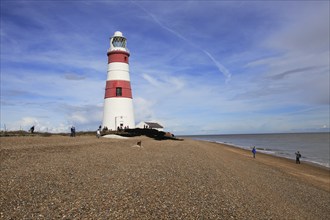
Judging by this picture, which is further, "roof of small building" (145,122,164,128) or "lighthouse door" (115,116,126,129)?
"roof of small building" (145,122,164,128)

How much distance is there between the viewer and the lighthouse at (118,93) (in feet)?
119

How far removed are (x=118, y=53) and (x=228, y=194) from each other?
94.8ft

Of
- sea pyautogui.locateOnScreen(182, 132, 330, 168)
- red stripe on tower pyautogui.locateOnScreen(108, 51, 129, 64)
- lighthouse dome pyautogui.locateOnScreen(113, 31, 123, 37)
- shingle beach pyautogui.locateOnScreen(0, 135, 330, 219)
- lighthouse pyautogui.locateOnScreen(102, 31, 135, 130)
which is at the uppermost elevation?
lighthouse dome pyautogui.locateOnScreen(113, 31, 123, 37)

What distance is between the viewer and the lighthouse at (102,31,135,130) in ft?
119

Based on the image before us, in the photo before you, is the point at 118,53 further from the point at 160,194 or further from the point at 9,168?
the point at 160,194

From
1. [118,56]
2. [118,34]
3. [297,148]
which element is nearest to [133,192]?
[118,56]

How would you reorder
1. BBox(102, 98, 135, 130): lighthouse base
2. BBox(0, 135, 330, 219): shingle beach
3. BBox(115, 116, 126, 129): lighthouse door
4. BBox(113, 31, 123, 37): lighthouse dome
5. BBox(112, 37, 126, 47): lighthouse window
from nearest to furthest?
BBox(0, 135, 330, 219): shingle beach → BBox(102, 98, 135, 130): lighthouse base → BBox(115, 116, 126, 129): lighthouse door → BBox(112, 37, 126, 47): lighthouse window → BBox(113, 31, 123, 37): lighthouse dome

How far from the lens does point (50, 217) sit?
7.64 m

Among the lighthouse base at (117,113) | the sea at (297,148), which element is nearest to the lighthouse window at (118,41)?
the lighthouse base at (117,113)

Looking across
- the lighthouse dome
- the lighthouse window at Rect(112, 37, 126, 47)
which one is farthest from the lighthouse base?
the lighthouse dome

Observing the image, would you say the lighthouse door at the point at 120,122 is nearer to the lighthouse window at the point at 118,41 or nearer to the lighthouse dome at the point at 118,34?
the lighthouse window at the point at 118,41

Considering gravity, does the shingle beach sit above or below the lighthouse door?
below

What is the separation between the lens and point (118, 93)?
36.2m

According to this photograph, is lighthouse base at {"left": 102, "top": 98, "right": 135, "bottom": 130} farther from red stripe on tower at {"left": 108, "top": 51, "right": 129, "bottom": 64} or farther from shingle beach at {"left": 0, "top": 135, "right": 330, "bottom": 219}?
shingle beach at {"left": 0, "top": 135, "right": 330, "bottom": 219}
